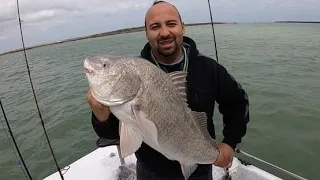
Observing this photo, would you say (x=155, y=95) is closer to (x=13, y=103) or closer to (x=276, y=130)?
(x=276, y=130)

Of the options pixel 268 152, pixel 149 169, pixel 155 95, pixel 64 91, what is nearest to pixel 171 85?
pixel 155 95

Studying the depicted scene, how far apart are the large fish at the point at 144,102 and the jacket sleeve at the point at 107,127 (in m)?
0.27

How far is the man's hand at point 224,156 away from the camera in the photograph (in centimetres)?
274

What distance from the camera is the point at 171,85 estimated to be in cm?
223

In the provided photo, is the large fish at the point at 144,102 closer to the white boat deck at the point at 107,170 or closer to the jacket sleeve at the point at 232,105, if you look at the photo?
the jacket sleeve at the point at 232,105

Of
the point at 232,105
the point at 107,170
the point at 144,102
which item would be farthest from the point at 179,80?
the point at 107,170

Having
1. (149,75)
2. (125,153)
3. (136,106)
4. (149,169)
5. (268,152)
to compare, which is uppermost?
(149,75)

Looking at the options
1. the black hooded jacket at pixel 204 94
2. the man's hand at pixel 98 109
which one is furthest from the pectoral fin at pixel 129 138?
the black hooded jacket at pixel 204 94

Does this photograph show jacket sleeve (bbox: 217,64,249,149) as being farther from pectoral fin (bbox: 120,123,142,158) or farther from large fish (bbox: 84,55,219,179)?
A: pectoral fin (bbox: 120,123,142,158)

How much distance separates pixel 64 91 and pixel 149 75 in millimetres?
15098

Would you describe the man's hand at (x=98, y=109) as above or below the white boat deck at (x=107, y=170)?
above

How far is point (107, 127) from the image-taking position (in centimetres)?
239

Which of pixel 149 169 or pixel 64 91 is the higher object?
pixel 149 169

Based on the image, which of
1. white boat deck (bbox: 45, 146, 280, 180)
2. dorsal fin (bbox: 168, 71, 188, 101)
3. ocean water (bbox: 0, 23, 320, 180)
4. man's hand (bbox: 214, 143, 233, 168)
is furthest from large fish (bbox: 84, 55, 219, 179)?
ocean water (bbox: 0, 23, 320, 180)
